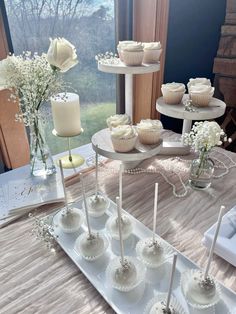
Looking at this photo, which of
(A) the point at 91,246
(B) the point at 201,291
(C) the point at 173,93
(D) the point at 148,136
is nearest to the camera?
(B) the point at 201,291

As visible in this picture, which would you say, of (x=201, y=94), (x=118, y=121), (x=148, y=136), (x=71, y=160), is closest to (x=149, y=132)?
(x=148, y=136)

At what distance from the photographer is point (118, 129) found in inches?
31.6

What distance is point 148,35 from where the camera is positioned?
125cm

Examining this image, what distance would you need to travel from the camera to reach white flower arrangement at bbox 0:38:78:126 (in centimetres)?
74

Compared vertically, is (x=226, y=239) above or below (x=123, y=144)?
below

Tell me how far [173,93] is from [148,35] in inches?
17.8

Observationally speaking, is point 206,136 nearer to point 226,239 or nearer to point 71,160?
point 226,239

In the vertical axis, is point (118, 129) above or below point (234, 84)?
above

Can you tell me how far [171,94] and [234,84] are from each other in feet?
2.80

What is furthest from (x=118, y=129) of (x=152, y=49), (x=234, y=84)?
(x=234, y=84)

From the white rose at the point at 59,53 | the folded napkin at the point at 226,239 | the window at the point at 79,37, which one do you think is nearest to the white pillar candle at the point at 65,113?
the window at the point at 79,37

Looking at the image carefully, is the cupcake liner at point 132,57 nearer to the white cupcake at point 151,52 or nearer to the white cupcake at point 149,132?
the white cupcake at point 151,52

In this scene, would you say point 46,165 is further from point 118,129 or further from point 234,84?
point 234,84

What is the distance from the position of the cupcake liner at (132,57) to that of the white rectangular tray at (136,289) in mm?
552
